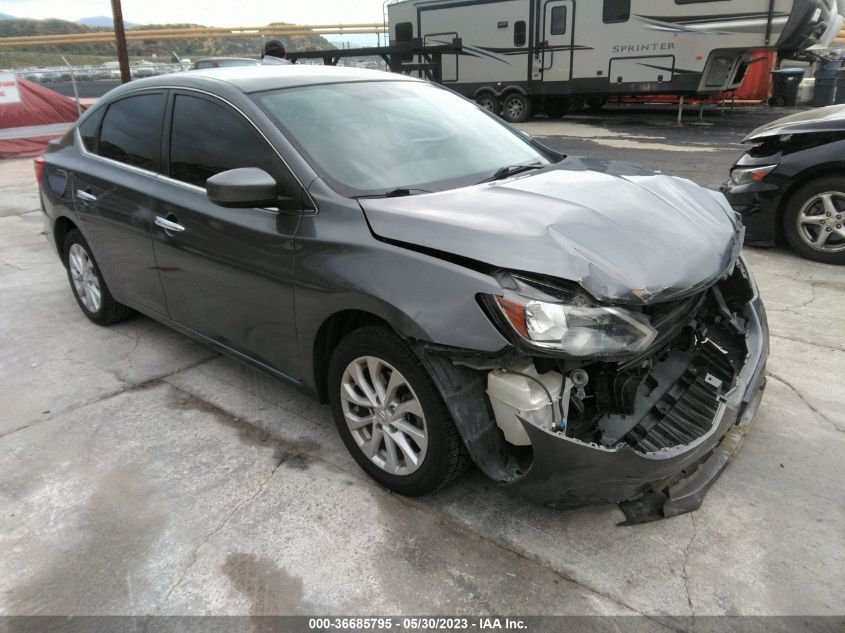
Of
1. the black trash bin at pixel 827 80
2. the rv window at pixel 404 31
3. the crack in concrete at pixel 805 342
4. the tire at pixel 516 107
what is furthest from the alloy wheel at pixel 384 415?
the black trash bin at pixel 827 80

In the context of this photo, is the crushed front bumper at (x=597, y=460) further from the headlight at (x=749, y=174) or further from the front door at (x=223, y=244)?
the headlight at (x=749, y=174)

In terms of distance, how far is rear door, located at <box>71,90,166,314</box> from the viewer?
374 cm

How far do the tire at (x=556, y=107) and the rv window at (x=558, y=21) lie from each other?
7.58ft

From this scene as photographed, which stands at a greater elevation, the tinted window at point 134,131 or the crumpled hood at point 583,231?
the tinted window at point 134,131

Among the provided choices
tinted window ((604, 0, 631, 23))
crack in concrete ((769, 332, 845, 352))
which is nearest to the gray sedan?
crack in concrete ((769, 332, 845, 352))

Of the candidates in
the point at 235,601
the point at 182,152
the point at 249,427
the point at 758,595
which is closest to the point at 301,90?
the point at 182,152

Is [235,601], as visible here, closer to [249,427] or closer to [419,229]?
[249,427]

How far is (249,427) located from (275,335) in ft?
2.11

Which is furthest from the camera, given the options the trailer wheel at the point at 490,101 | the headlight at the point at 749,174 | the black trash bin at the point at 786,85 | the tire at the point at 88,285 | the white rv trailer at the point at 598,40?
the black trash bin at the point at 786,85

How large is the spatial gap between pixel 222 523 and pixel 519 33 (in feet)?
50.4

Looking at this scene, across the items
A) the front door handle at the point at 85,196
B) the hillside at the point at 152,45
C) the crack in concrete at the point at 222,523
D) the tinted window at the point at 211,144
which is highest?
the hillside at the point at 152,45

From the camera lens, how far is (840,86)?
1659cm

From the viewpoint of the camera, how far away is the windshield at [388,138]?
2.91 m

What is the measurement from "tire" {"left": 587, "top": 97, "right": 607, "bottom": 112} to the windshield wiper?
52.2 ft
